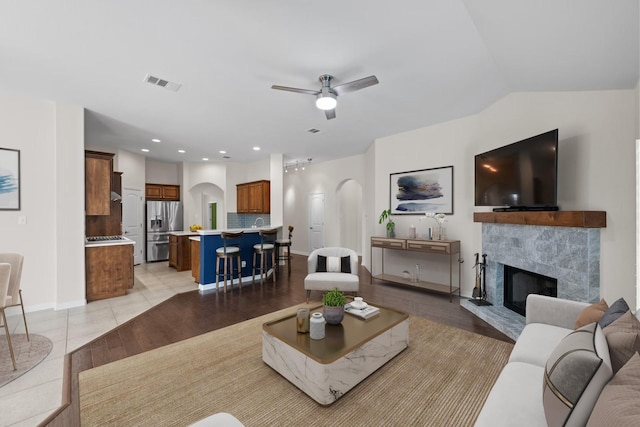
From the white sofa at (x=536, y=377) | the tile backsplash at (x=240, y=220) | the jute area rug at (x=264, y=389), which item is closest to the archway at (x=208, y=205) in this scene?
the tile backsplash at (x=240, y=220)

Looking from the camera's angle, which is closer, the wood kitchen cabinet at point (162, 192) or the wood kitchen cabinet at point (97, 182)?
the wood kitchen cabinet at point (97, 182)

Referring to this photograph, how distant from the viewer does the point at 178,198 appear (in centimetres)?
787

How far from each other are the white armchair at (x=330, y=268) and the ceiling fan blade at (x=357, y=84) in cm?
244

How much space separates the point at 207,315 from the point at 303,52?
3346mm

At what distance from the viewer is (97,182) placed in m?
4.41

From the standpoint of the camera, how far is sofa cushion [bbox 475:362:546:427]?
1.16m

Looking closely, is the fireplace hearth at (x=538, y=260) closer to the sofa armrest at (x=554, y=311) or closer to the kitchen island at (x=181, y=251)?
the sofa armrest at (x=554, y=311)

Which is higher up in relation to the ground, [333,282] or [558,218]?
[558,218]

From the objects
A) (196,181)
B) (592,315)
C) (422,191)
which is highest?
(196,181)

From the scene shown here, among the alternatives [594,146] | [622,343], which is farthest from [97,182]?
[594,146]

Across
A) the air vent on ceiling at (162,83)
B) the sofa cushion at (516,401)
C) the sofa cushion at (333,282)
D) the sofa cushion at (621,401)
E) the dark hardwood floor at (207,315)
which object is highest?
the air vent on ceiling at (162,83)

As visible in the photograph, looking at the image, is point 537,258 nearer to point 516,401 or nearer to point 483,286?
point 483,286

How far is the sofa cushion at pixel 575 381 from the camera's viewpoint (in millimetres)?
957

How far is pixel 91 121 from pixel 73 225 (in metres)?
1.78
